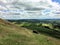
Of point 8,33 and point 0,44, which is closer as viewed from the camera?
point 0,44

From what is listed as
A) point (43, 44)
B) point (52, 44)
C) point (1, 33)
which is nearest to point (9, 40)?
point (1, 33)

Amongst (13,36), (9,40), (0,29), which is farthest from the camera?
(0,29)

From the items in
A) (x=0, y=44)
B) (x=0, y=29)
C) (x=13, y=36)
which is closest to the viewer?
(x=0, y=44)

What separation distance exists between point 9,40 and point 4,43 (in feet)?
5.76

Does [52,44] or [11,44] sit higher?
[11,44]

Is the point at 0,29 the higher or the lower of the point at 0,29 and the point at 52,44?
the higher

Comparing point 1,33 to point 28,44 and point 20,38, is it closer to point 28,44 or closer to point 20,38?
point 20,38

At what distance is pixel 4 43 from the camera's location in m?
25.5

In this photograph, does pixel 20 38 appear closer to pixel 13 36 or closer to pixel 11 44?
pixel 13 36

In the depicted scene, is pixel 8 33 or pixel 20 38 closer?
pixel 20 38

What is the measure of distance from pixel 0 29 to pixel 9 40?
16.8ft

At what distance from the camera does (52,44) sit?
31953mm

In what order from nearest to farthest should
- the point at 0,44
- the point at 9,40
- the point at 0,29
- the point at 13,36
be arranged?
the point at 0,44 → the point at 9,40 → the point at 13,36 → the point at 0,29

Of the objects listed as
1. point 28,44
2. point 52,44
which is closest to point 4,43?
point 28,44
